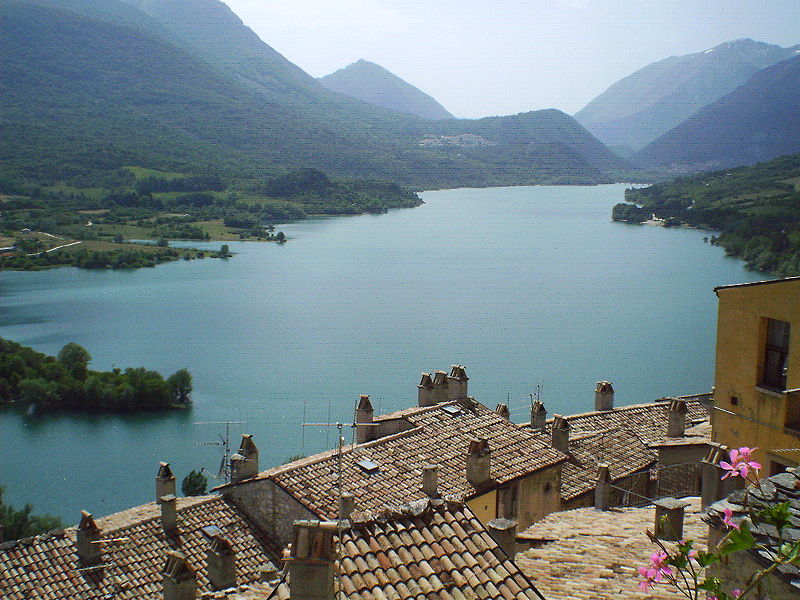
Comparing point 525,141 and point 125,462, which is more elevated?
point 525,141

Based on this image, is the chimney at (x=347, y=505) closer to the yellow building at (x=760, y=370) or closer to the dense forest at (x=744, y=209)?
the yellow building at (x=760, y=370)

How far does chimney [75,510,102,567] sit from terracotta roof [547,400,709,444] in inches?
218

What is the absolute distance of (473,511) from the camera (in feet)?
21.7

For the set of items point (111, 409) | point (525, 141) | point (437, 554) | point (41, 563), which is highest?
point (525, 141)

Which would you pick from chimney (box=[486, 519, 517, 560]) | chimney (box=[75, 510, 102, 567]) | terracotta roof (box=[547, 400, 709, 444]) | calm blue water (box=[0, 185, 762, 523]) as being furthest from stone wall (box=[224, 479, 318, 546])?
calm blue water (box=[0, 185, 762, 523])

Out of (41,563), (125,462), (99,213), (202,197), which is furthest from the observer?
(202,197)

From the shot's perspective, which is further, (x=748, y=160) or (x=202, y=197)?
(x=748, y=160)

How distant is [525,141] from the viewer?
155 meters

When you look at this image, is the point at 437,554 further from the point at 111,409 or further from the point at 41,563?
the point at 111,409

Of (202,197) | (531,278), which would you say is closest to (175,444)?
(531,278)

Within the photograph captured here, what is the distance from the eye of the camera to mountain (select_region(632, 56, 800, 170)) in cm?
14200

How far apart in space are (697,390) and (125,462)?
15217 mm

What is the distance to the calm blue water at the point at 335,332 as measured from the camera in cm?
2048

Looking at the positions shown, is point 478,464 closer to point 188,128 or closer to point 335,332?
point 335,332
